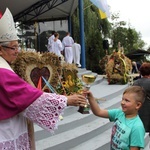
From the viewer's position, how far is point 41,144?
15.3 feet

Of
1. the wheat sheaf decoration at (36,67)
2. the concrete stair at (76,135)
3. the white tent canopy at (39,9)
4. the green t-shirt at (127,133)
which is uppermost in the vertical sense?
the white tent canopy at (39,9)

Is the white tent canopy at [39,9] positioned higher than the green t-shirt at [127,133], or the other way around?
the white tent canopy at [39,9]

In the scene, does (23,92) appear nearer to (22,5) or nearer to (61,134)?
(61,134)

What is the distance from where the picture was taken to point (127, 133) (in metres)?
2.57

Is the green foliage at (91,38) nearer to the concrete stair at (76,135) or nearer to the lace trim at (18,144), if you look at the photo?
the concrete stair at (76,135)

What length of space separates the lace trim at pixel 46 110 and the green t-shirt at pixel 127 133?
2.14 ft

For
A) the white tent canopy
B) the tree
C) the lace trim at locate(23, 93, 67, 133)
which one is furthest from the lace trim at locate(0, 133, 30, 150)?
the tree

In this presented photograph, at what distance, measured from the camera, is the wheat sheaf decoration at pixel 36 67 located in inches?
216

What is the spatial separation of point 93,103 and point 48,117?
2.29 feet

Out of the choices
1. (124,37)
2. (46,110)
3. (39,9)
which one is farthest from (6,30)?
(124,37)

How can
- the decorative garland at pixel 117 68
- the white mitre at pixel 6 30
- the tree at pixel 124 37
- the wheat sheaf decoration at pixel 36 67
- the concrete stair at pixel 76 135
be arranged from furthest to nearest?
the tree at pixel 124 37, the decorative garland at pixel 117 68, the wheat sheaf decoration at pixel 36 67, the concrete stair at pixel 76 135, the white mitre at pixel 6 30

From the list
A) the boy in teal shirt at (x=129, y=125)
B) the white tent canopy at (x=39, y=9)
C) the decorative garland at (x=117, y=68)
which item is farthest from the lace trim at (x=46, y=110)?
the white tent canopy at (x=39, y=9)

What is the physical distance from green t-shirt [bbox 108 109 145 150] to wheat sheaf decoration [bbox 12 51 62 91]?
106 inches

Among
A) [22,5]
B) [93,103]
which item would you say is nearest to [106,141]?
[93,103]
